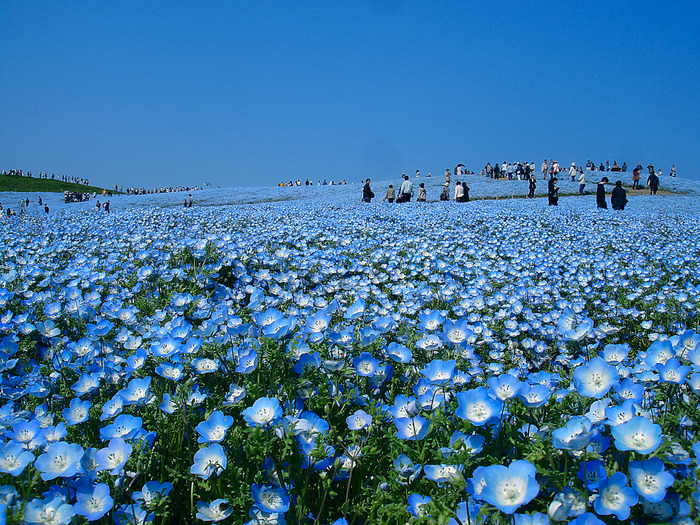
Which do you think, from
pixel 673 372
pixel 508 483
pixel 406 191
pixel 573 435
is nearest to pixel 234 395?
pixel 508 483

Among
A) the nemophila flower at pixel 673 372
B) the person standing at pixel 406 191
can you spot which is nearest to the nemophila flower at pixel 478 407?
the nemophila flower at pixel 673 372

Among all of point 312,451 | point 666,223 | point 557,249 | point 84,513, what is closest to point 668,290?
point 557,249

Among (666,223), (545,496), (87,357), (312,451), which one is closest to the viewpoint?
(545,496)

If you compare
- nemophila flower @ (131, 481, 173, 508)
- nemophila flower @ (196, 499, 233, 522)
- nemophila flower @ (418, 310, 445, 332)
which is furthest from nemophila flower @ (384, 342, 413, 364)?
nemophila flower @ (131, 481, 173, 508)

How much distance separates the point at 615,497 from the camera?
3.48 ft

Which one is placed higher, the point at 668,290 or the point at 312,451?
the point at 312,451

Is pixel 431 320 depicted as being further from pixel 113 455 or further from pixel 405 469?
pixel 113 455

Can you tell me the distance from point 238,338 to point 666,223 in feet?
47.5

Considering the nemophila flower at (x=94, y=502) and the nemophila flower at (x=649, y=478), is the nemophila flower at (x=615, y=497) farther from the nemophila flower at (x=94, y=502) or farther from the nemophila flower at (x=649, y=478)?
the nemophila flower at (x=94, y=502)

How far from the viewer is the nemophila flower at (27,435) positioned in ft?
4.87

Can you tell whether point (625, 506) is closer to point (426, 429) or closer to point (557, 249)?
point (426, 429)

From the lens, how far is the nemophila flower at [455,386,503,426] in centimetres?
135

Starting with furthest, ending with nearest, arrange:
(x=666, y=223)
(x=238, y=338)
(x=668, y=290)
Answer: (x=666, y=223)
(x=668, y=290)
(x=238, y=338)

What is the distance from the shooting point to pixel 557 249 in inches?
318
